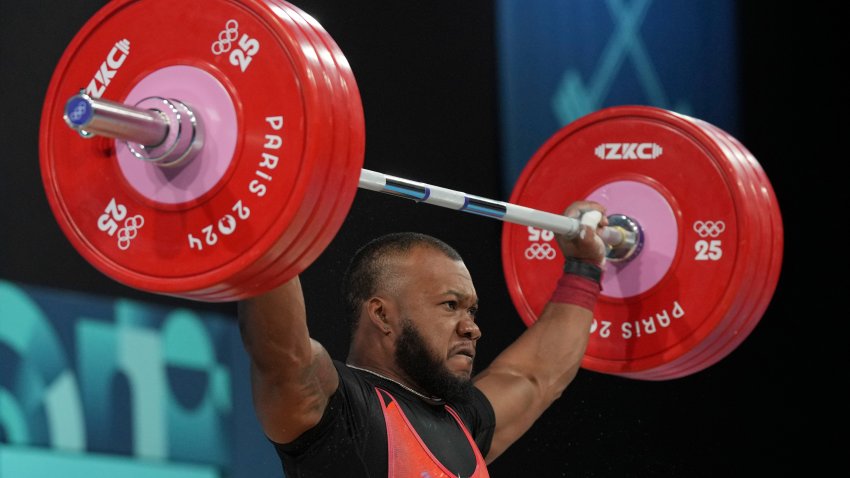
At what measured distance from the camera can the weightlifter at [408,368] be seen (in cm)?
236

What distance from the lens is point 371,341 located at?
2908 mm

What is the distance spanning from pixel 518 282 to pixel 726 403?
1075 mm

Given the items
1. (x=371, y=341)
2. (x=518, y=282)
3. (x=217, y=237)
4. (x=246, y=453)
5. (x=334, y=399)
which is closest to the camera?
(x=217, y=237)

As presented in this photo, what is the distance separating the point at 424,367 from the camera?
112 inches

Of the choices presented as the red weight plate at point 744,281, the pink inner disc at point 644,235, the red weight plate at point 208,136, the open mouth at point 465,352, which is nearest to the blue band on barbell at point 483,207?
the open mouth at point 465,352

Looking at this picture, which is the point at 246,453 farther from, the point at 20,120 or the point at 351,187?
the point at 351,187

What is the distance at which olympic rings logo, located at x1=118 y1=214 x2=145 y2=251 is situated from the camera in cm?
205

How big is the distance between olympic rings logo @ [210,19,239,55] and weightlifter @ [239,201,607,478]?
1.45 ft

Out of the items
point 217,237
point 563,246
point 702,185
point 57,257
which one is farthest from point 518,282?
point 217,237

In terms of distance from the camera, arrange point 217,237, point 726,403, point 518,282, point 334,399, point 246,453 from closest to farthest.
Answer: point 217,237
point 334,399
point 518,282
point 246,453
point 726,403

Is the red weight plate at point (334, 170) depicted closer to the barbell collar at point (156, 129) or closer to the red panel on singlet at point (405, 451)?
the barbell collar at point (156, 129)

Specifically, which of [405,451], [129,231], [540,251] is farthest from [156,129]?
[540,251]

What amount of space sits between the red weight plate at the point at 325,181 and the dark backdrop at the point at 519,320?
1857 millimetres

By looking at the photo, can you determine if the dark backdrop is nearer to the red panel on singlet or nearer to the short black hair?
the short black hair
